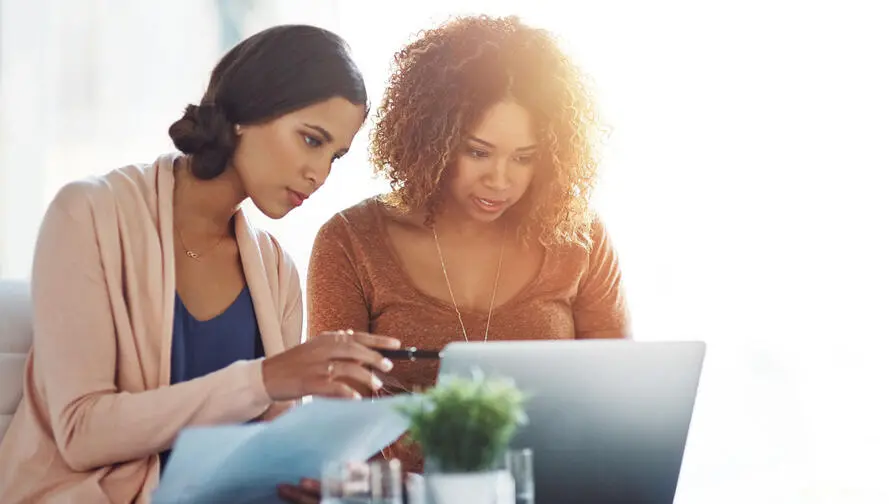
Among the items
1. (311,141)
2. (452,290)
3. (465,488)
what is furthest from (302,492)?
(452,290)

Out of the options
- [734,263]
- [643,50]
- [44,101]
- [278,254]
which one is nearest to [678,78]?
[643,50]

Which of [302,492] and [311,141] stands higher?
[311,141]

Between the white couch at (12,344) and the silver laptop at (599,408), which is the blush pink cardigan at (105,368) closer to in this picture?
the white couch at (12,344)

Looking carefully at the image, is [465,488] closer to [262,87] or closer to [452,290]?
[262,87]

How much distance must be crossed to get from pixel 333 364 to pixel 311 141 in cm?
54

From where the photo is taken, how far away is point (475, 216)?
233 cm

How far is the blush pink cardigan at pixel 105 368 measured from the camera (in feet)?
5.22

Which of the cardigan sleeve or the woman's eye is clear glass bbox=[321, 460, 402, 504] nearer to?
the cardigan sleeve

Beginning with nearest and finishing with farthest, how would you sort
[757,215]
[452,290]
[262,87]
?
1. [262,87]
2. [452,290]
3. [757,215]

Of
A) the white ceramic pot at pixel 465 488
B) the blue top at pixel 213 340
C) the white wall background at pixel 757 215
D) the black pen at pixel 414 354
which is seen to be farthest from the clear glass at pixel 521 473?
the white wall background at pixel 757 215

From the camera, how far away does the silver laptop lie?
1414mm

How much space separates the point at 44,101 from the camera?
3121 mm

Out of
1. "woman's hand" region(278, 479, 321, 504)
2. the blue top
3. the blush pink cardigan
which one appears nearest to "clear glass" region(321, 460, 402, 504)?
"woman's hand" region(278, 479, 321, 504)

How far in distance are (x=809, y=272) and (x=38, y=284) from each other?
6.56 feet
